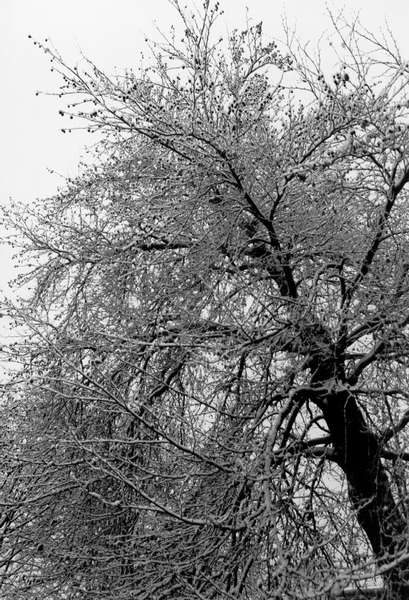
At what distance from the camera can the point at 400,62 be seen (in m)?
7.42

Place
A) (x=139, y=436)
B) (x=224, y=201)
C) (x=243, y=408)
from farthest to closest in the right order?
(x=139, y=436)
(x=243, y=408)
(x=224, y=201)

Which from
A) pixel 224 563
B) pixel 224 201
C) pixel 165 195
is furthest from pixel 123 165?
pixel 224 563

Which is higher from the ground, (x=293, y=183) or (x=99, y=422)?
(x=293, y=183)

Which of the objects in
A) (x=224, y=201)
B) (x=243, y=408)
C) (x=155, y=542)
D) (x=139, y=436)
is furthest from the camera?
(x=139, y=436)

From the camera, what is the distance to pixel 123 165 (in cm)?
815

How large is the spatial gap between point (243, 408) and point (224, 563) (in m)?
1.67

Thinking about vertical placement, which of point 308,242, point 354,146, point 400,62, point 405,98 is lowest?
point 308,242

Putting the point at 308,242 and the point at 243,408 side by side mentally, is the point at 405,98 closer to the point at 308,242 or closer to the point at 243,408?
the point at 308,242

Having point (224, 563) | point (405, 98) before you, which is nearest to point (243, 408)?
point (224, 563)

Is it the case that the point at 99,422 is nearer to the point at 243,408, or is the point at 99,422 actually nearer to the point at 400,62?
the point at 243,408

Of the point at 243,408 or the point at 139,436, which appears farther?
the point at 139,436

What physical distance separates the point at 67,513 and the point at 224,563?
163cm

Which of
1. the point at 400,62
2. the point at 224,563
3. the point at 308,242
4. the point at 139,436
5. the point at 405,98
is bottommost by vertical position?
the point at 224,563

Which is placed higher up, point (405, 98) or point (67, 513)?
point (405, 98)
